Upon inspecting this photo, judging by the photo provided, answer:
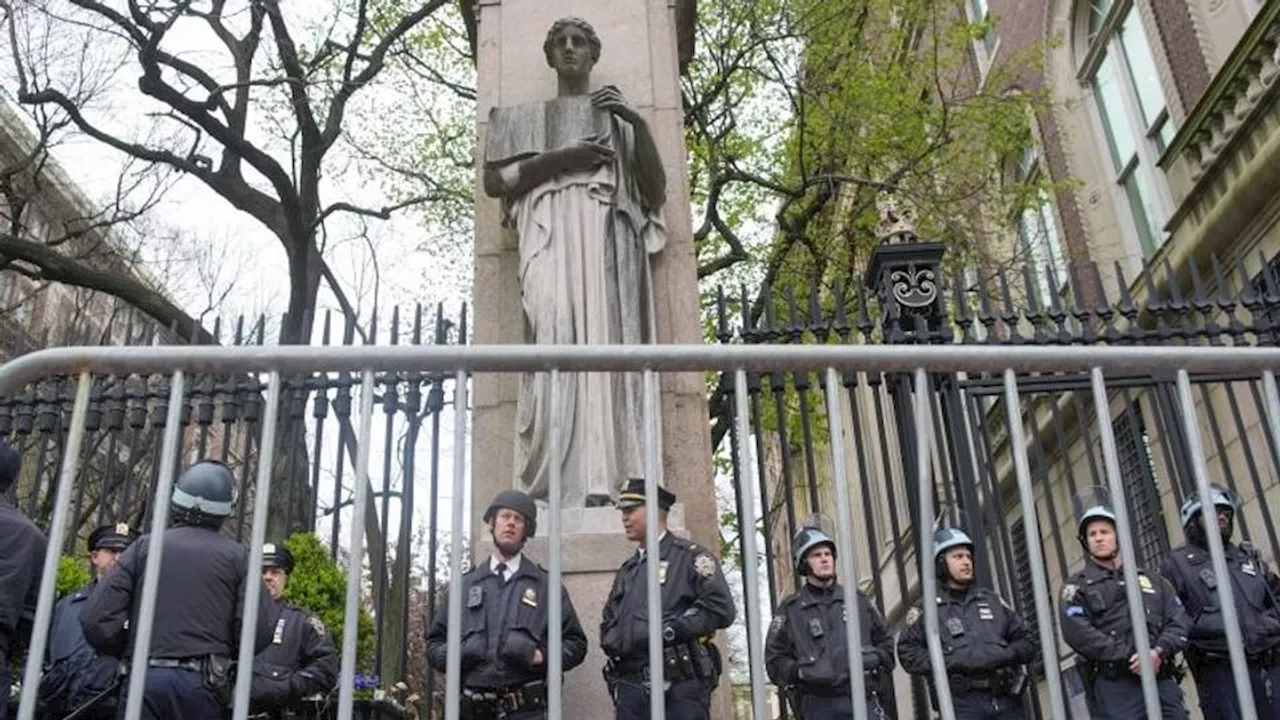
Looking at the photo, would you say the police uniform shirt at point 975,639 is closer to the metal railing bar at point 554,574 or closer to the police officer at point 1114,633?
the police officer at point 1114,633

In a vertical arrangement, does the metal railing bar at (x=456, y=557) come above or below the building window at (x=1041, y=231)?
below

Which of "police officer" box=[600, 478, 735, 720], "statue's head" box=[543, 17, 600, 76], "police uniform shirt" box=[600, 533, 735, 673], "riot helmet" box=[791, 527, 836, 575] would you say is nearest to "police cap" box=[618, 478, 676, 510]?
"police officer" box=[600, 478, 735, 720]

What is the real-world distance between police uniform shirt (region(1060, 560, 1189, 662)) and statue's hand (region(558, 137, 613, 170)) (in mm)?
3493

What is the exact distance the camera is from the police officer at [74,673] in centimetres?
444

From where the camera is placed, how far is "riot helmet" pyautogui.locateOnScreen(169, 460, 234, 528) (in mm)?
4270

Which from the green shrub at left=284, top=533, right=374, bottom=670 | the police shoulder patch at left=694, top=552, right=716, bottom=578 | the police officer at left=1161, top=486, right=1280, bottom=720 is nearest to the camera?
the police shoulder patch at left=694, top=552, right=716, bottom=578

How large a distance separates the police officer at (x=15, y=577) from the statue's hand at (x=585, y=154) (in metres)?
3.45

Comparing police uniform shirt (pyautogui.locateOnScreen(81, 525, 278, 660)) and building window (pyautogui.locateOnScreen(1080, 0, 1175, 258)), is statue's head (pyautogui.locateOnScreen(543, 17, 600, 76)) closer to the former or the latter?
police uniform shirt (pyautogui.locateOnScreen(81, 525, 278, 660))

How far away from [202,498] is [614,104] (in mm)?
3461

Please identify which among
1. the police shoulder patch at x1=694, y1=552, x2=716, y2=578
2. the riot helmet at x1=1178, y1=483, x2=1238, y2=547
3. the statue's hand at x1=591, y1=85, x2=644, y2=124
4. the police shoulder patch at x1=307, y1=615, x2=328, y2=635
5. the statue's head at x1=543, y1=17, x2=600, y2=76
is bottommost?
the police shoulder patch at x1=307, y1=615, x2=328, y2=635

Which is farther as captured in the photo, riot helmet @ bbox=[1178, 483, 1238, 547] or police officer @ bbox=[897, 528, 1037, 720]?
riot helmet @ bbox=[1178, 483, 1238, 547]

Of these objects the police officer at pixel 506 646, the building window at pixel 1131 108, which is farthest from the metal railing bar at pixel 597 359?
the building window at pixel 1131 108

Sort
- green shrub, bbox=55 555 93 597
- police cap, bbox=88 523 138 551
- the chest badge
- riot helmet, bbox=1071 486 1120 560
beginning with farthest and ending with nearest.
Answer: green shrub, bbox=55 555 93 597, police cap, bbox=88 523 138 551, riot helmet, bbox=1071 486 1120 560, the chest badge

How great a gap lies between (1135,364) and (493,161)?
434 cm
